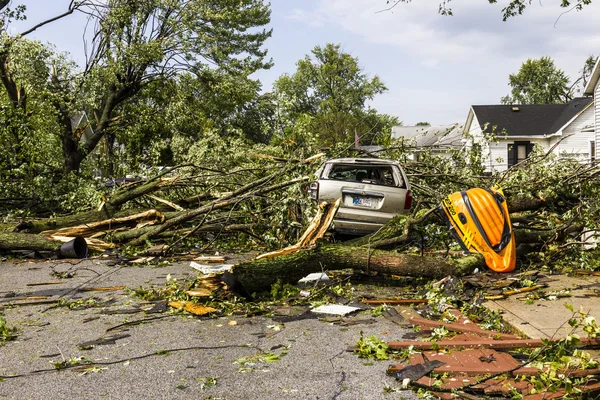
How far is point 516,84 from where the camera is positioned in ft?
282

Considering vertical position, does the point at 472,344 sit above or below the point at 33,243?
below

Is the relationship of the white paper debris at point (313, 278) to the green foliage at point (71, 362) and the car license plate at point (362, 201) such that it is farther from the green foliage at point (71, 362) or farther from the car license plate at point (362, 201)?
the green foliage at point (71, 362)

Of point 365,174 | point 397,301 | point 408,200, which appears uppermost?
point 365,174

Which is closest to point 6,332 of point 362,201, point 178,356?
point 178,356

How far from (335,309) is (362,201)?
4.00 metres

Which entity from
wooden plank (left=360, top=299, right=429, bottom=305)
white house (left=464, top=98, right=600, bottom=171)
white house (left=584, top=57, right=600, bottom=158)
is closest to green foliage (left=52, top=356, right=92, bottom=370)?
wooden plank (left=360, top=299, right=429, bottom=305)

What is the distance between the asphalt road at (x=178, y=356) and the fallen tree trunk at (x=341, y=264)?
0.92 metres

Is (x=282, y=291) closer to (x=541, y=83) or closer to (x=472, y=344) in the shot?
(x=472, y=344)

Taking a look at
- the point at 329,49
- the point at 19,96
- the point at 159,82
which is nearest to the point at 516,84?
the point at 329,49

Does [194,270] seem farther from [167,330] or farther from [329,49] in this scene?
[329,49]

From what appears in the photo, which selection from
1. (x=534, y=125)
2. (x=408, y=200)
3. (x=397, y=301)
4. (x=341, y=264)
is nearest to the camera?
(x=397, y=301)

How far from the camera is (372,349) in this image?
445cm

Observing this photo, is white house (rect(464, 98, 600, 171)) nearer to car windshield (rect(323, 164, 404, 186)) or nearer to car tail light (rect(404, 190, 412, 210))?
car windshield (rect(323, 164, 404, 186))

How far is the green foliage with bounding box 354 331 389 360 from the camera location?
4.37m
